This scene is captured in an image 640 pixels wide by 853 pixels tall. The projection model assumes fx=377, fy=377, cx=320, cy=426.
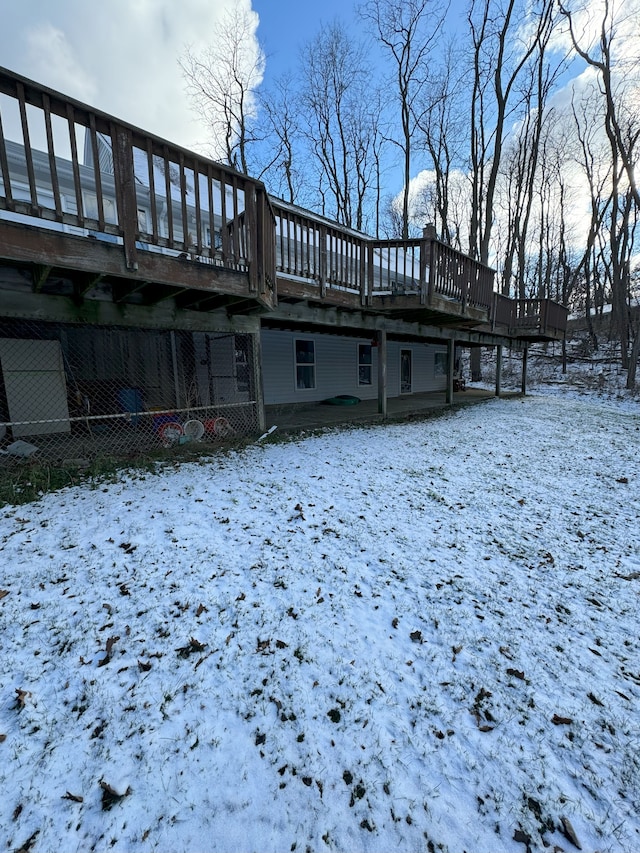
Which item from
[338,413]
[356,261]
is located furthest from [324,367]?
[356,261]

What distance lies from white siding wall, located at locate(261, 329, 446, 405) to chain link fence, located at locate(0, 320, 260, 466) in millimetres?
697

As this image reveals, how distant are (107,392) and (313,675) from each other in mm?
8019

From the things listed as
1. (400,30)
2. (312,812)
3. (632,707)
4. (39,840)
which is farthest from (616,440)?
(400,30)

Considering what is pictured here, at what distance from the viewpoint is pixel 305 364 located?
35.4ft

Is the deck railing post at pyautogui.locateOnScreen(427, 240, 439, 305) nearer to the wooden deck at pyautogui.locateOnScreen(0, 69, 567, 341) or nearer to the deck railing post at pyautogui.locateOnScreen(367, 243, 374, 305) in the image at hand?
the wooden deck at pyautogui.locateOnScreen(0, 69, 567, 341)

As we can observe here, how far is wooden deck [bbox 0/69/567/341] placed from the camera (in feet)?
10.8

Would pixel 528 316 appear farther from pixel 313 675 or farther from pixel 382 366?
pixel 313 675

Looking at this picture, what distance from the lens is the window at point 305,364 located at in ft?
35.1

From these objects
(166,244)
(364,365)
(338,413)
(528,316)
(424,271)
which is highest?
(424,271)

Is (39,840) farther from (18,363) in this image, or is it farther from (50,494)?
(18,363)

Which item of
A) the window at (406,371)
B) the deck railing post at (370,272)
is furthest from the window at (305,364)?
the window at (406,371)

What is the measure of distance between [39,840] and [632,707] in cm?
258

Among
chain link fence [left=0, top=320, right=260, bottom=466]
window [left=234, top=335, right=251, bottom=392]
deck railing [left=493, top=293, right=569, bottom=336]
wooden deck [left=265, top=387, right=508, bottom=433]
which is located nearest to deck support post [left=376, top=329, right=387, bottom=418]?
wooden deck [left=265, top=387, right=508, bottom=433]

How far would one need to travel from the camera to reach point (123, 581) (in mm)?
2652
